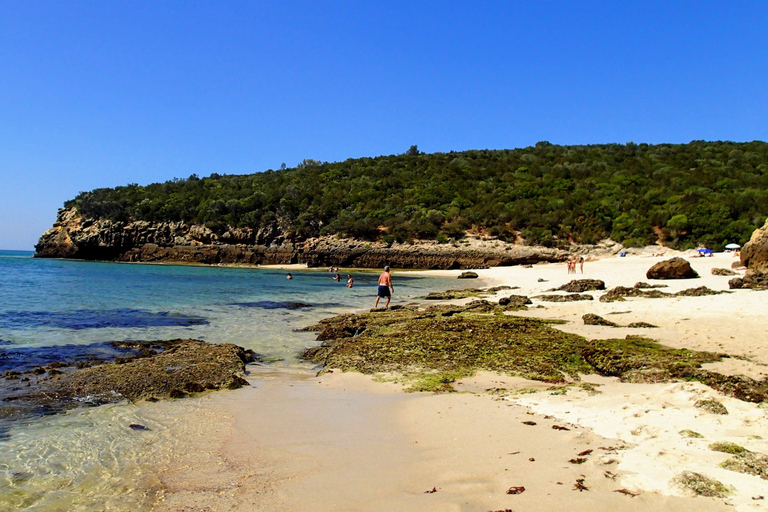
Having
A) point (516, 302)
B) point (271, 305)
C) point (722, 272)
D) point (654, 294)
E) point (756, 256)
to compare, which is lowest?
point (271, 305)

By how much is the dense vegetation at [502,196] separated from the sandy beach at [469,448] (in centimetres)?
4369

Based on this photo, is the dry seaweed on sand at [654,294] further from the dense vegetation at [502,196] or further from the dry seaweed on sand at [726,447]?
the dense vegetation at [502,196]

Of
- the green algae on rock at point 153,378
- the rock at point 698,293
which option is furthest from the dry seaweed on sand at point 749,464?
the rock at point 698,293

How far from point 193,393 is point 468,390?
3982mm

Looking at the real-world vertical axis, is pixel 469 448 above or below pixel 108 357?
above

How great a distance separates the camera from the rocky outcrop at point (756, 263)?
1403cm

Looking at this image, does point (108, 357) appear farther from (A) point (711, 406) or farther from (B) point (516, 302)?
(B) point (516, 302)

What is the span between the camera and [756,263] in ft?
55.4

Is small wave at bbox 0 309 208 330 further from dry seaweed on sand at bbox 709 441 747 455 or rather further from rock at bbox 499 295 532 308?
dry seaweed on sand at bbox 709 441 747 455

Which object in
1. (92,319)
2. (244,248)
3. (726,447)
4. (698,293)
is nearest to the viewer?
(726,447)

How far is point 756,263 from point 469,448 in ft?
59.6

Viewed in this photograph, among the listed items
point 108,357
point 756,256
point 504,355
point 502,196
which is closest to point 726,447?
point 504,355

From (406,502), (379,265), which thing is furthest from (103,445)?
(379,265)

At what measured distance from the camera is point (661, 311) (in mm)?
11398
